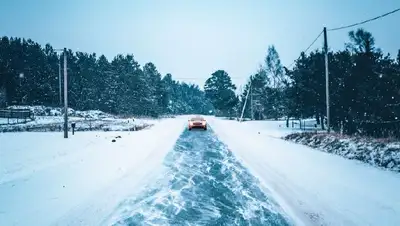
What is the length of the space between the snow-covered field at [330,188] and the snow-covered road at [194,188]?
0.02 metres

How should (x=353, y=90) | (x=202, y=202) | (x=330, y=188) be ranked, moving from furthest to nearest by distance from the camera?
1. (x=353, y=90)
2. (x=330, y=188)
3. (x=202, y=202)

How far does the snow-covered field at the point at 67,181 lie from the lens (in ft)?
20.9

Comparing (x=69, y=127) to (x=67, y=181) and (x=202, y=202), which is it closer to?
(x=67, y=181)

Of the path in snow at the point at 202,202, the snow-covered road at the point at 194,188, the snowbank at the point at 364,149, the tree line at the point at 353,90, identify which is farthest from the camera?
the tree line at the point at 353,90

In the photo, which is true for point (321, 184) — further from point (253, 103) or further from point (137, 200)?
point (253, 103)

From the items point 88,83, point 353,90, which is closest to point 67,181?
point 353,90

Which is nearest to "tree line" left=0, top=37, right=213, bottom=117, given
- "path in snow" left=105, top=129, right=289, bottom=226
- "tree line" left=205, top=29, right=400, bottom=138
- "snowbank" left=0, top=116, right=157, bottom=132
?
"snowbank" left=0, top=116, right=157, bottom=132

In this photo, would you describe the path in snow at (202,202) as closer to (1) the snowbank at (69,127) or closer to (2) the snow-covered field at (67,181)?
(2) the snow-covered field at (67,181)

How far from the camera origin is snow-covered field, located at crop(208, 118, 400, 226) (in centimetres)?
613

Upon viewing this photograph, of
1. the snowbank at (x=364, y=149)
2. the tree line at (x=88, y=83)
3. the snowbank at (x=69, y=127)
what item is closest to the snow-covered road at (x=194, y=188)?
the snowbank at (x=364, y=149)

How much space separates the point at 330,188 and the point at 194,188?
3552mm

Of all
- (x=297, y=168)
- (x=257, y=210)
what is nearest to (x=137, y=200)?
(x=257, y=210)

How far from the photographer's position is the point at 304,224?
5.75m

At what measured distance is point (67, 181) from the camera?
9.42 m
